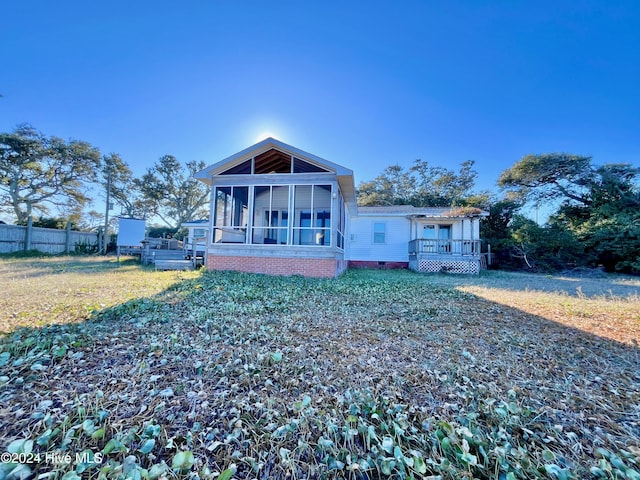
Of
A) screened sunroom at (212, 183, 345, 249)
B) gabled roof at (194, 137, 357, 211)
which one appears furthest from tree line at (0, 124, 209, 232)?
gabled roof at (194, 137, 357, 211)

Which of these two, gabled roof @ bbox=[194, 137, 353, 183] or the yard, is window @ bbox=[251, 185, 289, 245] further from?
the yard

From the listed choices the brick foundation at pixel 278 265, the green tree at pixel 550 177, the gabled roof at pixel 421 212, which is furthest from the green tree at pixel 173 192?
the green tree at pixel 550 177

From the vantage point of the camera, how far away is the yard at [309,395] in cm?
143

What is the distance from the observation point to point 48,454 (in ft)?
4.61

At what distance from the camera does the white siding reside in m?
15.2

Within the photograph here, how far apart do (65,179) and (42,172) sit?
4.10ft

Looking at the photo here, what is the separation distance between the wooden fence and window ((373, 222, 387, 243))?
19617 mm

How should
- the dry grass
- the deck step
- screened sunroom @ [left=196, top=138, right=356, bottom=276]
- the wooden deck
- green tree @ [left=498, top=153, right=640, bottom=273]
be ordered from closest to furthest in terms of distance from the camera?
the dry grass, screened sunroom @ [left=196, top=138, right=356, bottom=276], the deck step, the wooden deck, green tree @ [left=498, top=153, right=640, bottom=273]

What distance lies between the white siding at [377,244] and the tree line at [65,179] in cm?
1824

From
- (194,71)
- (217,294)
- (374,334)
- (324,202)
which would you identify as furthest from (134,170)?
(374,334)

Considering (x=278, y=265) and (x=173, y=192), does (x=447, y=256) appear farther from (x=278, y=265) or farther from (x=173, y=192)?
(x=173, y=192)

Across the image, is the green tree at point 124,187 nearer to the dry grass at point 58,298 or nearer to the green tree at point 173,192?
the green tree at point 173,192

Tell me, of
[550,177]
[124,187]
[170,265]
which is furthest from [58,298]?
[124,187]

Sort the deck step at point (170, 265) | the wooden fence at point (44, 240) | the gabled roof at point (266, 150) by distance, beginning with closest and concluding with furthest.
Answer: the gabled roof at point (266, 150) → the deck step at point (170, 265) → the wooden fence at point (44, 240)
